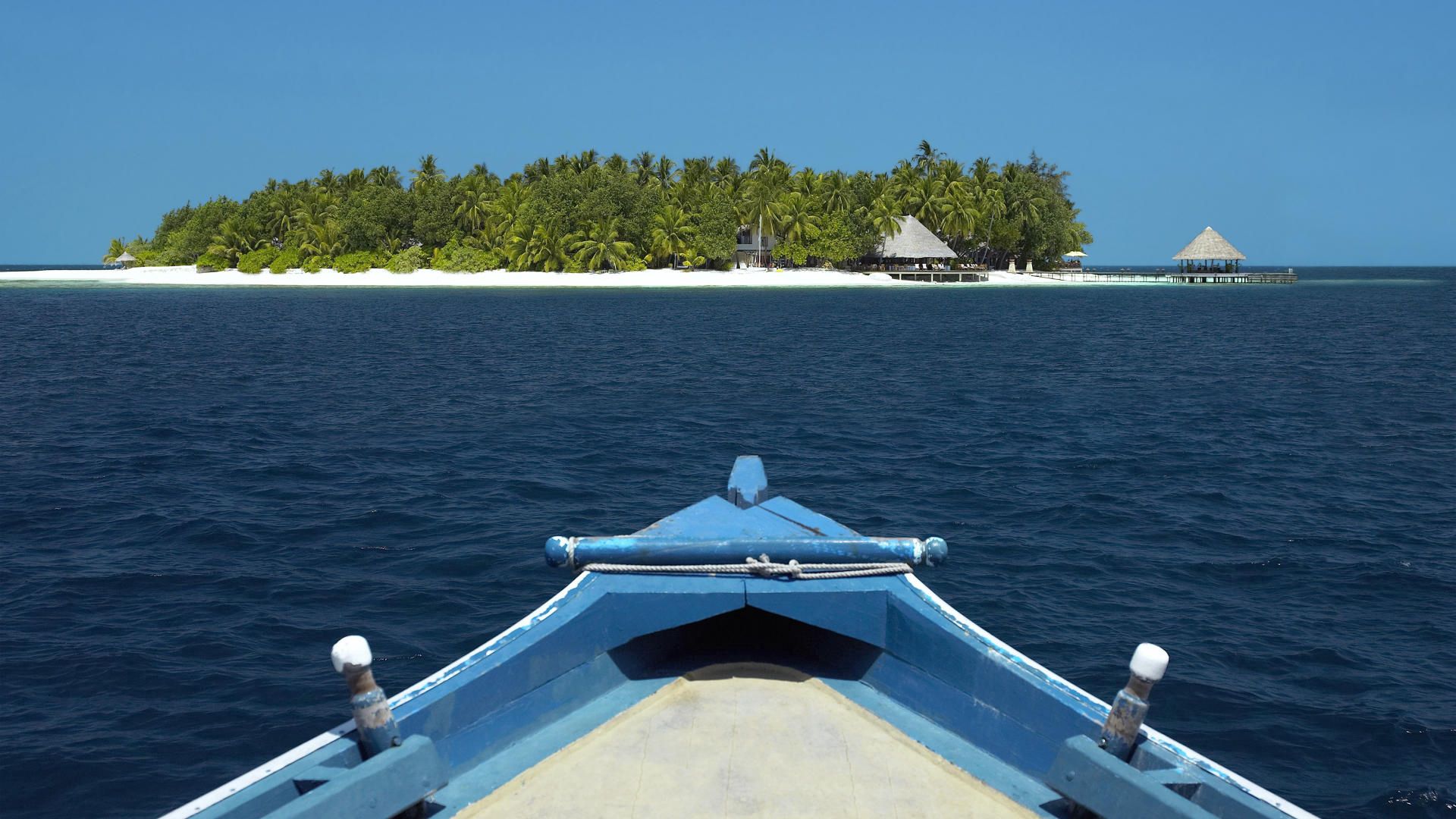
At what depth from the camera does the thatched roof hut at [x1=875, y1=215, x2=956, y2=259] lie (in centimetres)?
11181

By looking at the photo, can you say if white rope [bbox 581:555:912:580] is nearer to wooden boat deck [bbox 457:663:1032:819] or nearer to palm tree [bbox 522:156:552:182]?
wooden boat deck [bbox 457:663:1032:819]

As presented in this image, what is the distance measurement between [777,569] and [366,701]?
2.49 m

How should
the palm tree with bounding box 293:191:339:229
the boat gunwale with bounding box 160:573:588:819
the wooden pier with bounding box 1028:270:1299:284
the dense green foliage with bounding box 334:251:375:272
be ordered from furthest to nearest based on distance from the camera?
the wooden pier with bounding box 1028:270:1299:284 < the palm tree with bounding box 293:191:339:229 < the dense green foliage with bounding box 334:251:375:272 < the boat gunwale with bounding box 160:573:588:819

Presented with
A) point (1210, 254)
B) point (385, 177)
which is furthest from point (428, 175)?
point (1210, 254)

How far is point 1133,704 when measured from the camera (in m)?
4.83

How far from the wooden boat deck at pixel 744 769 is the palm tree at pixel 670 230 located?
102 meters

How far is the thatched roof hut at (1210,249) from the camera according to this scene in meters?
126

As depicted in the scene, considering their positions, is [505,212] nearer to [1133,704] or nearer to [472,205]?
[472,205]

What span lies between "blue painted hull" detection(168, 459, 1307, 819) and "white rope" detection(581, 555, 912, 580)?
0.16 feet

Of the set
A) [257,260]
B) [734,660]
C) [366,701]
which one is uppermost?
[257,260]

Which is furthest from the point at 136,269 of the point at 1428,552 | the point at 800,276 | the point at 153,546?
Result: the point at 1428,552

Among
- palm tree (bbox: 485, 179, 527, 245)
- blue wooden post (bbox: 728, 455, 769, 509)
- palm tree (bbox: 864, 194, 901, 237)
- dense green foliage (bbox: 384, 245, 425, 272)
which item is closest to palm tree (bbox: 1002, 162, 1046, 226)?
palm tree (bbox: 864, 194, 901, 237)

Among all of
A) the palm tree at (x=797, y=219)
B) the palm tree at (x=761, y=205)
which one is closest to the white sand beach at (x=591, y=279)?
the palm tree at (x=797, y=219)

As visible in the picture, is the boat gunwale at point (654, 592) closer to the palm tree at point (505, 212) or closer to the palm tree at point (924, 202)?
the palm tree at point (505, 212)
